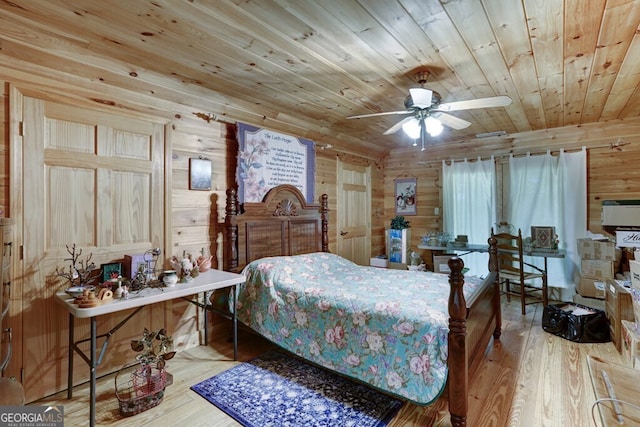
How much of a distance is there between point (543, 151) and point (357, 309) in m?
3.86

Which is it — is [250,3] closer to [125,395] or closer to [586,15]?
[586,15]

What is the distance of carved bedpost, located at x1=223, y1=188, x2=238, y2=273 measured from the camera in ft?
9.87

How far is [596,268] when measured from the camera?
11.8 ft

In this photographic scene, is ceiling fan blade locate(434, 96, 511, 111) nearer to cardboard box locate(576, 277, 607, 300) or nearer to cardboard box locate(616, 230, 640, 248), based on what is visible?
cardboard box locate(616, 230, 640, 248)

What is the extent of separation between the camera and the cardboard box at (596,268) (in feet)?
11.6

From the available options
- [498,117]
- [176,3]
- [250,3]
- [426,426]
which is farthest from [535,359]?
[176,3]

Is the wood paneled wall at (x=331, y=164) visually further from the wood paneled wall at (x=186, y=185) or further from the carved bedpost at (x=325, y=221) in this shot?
the carved bedpost at (x=325, y=221)

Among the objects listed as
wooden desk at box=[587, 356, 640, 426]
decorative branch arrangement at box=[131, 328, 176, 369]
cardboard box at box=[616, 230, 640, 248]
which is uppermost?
cardboard box at box=[616, 230, 640, 248]

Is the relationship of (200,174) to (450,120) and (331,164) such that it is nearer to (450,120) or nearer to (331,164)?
(331,164)

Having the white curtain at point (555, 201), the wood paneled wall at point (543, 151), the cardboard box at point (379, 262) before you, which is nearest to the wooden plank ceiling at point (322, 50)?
the wood paneled wall at point (543, 151)

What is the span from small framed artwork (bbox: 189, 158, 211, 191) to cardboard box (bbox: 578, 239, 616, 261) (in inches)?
170

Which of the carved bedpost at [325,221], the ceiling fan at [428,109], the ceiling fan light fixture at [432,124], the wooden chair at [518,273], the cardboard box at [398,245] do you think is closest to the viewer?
the ceiling fan at [428,109]

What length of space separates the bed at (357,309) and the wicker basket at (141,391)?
84 centimetres

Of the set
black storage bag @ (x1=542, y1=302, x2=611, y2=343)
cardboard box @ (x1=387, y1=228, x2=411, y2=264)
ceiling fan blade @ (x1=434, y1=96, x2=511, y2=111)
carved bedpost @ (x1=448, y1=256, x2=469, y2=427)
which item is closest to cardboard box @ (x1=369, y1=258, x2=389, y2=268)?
cardboard box @ (x1=387, y1=228, x2=411, y2=264)
